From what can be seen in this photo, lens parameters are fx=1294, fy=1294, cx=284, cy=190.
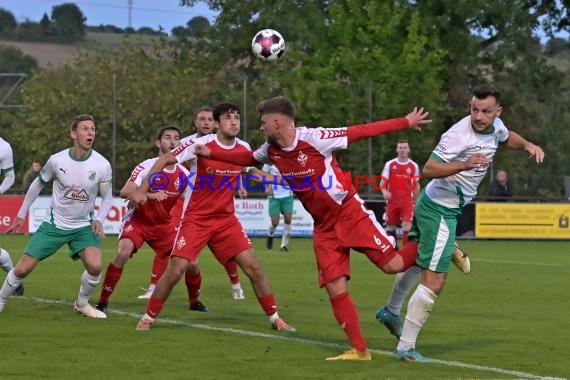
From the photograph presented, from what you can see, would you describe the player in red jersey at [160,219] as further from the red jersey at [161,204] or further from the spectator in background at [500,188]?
the spectator in background at [500,188]

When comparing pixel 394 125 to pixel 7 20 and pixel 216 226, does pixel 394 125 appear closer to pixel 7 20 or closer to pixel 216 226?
pixel 216 226

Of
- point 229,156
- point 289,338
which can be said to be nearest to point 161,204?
point 289,338

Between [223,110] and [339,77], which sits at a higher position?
[339,77]

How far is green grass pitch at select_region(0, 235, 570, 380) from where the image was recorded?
386 inches

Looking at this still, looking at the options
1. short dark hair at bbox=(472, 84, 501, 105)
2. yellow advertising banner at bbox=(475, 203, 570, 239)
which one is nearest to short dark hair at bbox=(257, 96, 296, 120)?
short dark hair at bbox=(472, 84, 501, 105)

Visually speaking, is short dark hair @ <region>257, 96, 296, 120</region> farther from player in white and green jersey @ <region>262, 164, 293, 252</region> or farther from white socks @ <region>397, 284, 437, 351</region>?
player in white and green jersey @ <region>262, 164, 293, 252</region>

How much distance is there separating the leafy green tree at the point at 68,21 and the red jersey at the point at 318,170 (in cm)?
12343

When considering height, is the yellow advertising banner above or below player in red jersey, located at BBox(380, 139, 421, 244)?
below

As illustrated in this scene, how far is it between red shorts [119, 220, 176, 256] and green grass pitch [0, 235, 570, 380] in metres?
0.72

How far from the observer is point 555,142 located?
60.3m

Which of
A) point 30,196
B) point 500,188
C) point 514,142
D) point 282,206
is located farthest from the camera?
point 500,188

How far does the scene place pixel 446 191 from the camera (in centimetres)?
1052

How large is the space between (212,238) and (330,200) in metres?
2.40

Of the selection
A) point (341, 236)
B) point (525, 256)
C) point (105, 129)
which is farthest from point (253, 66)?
point (341, 236)
